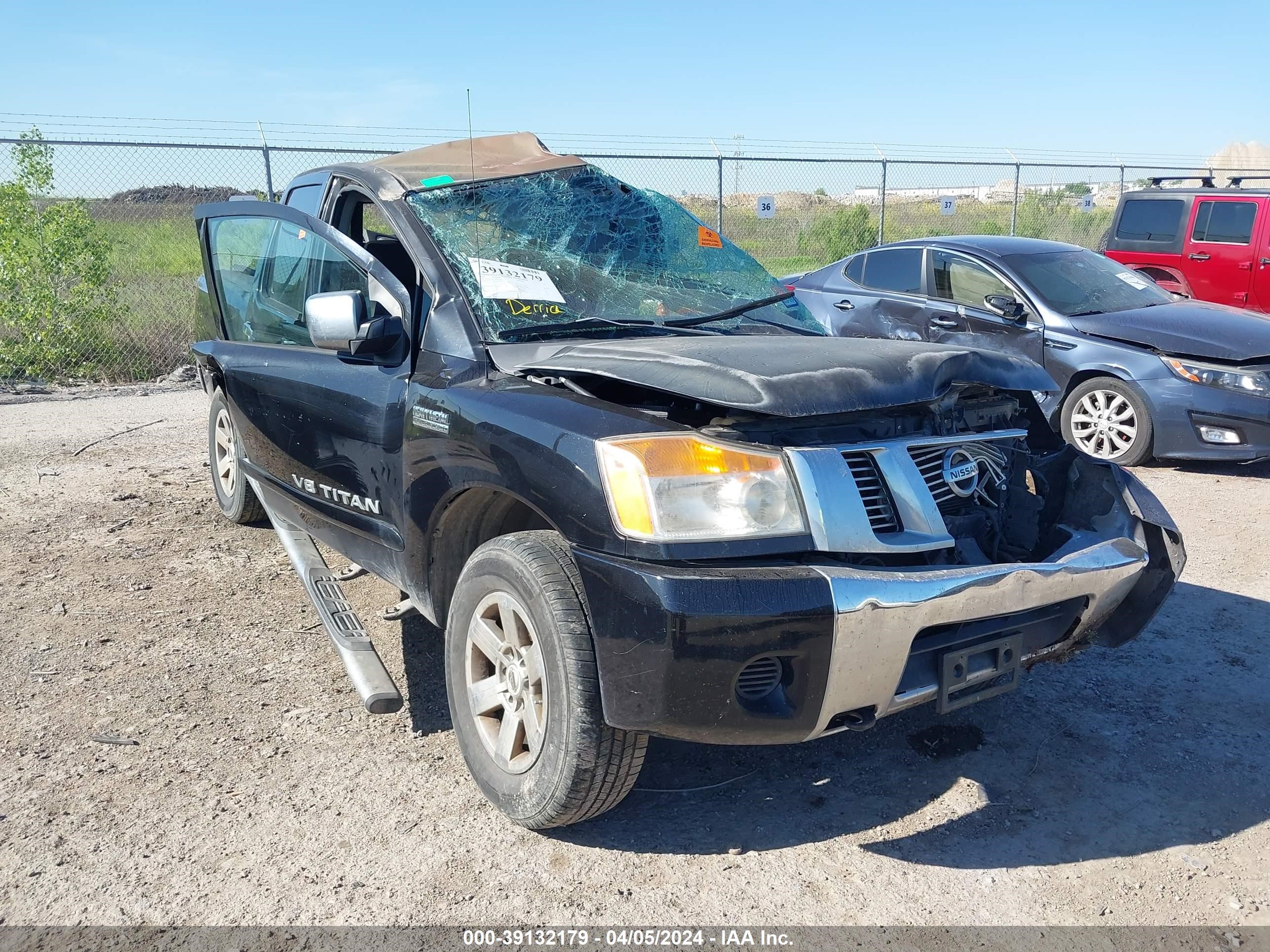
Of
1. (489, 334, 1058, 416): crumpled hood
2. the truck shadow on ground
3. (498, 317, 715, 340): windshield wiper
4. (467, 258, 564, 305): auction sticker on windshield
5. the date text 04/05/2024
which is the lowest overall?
the truck shadow on ground

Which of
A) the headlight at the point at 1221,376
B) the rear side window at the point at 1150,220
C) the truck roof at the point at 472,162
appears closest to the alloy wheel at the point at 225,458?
the truck roof at the point at 472,162

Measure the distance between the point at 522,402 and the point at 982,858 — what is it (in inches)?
66.9

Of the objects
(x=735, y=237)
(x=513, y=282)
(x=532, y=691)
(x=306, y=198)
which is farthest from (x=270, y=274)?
(x=735, y=237)

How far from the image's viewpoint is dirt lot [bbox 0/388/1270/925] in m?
2.53

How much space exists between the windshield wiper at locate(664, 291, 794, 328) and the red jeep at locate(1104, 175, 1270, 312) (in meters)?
7.89

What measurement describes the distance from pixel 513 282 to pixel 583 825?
1679 mm

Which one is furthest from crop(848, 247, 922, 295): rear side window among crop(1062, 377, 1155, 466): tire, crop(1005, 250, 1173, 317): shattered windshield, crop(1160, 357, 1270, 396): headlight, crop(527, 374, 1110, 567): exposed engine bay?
crop(527, 374, 1110, 567): exposed engine bay

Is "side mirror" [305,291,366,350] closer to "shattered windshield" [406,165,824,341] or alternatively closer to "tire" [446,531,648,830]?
"shattered windshield" [406,165,824,341]

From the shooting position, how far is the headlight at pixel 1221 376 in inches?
250

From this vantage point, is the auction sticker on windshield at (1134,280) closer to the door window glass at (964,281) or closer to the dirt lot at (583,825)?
the door window glass at (964,281)

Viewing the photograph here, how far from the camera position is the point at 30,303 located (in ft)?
33.3

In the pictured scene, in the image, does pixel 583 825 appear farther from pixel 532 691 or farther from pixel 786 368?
pixel 786 368

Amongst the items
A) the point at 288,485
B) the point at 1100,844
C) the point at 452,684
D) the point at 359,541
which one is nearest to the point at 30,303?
the point at 288,485

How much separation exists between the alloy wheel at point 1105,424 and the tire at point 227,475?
5.18 m
